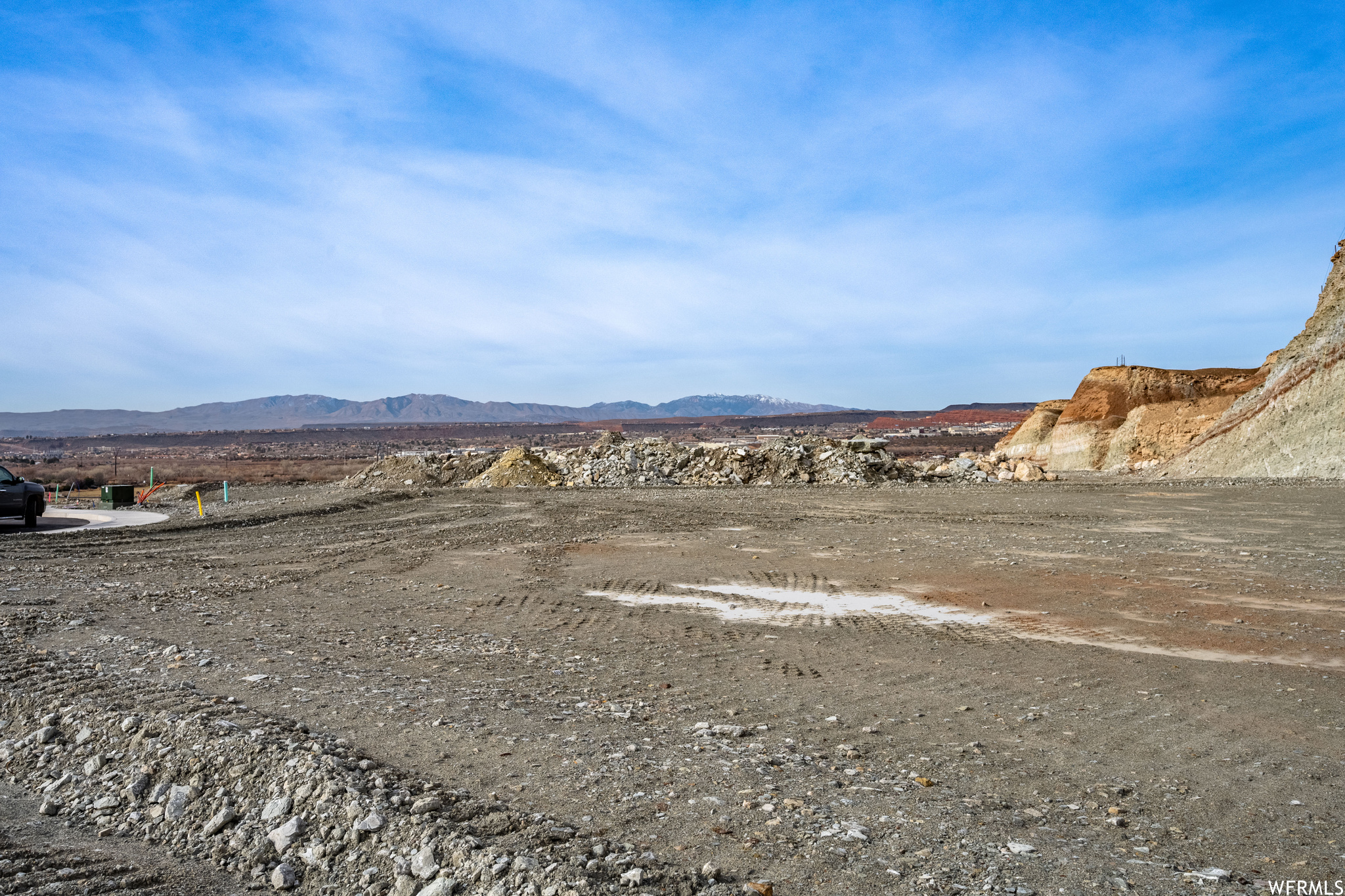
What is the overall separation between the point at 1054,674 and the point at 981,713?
162 centimetres

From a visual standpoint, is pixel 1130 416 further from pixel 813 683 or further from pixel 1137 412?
pixel 813 683

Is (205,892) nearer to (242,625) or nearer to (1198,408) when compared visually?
(242,625)

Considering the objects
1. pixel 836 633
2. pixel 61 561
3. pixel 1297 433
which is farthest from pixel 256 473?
pixel 1297 433

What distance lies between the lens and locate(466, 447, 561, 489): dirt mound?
35.6m

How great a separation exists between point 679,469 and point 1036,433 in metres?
36.1

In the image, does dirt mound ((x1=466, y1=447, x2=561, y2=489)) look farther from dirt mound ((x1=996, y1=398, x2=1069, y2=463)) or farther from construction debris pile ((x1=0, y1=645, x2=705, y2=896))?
dirt mound ((x1=996, y1=398, x2=1069, y2=463))

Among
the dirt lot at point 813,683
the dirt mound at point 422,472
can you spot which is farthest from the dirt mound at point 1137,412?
the dirt mound at point 422,472

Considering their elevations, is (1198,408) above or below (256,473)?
above

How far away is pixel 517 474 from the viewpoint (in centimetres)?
3594

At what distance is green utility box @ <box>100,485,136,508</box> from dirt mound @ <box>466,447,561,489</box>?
13.1m

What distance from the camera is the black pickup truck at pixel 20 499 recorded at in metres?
20.9

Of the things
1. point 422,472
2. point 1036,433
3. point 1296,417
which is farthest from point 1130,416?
point 422,472

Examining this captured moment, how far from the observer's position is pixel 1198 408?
149 ft

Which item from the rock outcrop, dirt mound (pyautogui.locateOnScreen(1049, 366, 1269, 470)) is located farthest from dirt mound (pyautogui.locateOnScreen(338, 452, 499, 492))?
dirt mound (pyautogui.locateOnScreen(1049, 366, 1269, 470))
